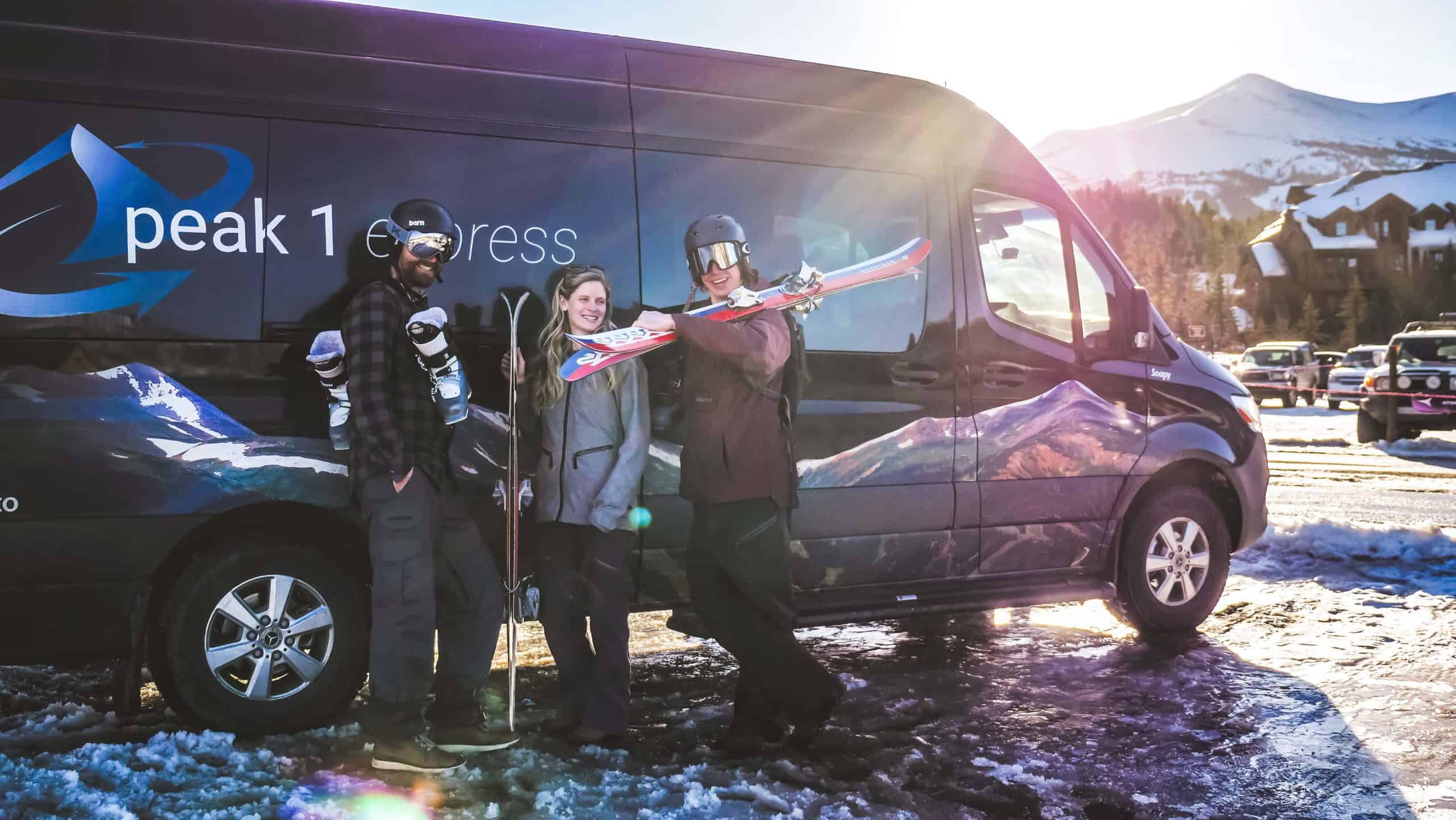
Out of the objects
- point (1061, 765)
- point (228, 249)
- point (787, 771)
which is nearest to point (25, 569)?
point (228, 249)

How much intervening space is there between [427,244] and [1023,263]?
293 centimetres

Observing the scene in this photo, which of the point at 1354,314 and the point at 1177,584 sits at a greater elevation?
the point at 1354,314

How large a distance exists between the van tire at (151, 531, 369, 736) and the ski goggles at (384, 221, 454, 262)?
112cm

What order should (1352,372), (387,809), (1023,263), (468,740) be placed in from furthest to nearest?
(1352,372), (1023,263), (468,740), (387,809)

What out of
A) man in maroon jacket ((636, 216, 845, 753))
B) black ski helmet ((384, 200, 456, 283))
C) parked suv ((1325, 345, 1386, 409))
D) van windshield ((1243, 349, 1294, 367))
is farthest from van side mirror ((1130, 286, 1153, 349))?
van windshield ((1243, 349, 1294, 367))

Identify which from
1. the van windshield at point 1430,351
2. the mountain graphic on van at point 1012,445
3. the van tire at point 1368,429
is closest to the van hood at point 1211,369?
the mountain graphic on van at point 1012,445

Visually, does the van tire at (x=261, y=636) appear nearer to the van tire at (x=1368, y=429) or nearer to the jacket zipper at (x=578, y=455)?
the jacket zipper at (x=578, y=455)

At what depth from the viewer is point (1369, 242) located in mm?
68500

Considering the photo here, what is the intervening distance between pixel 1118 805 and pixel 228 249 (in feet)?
11.3

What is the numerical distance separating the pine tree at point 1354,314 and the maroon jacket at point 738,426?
2638 inches

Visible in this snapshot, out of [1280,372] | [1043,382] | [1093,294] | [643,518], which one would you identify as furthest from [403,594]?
[1280,372]

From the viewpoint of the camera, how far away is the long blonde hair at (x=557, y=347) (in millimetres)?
3979

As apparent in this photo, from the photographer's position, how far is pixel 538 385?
4.01m

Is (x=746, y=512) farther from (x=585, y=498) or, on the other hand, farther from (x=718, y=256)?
(x=718, y=256)
